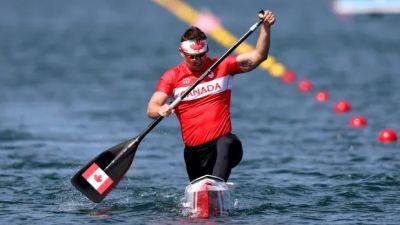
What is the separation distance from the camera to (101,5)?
11694 cm

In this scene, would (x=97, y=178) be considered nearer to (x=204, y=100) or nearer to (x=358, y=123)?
(x=204, y=100)

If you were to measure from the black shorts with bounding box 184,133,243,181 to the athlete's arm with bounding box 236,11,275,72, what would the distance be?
0.89m

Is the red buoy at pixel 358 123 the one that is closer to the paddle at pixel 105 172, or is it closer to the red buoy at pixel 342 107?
the red buoy at pixel 342 107

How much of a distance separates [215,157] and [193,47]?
139 centimetres

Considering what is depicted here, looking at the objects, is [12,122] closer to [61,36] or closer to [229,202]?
[229,202]

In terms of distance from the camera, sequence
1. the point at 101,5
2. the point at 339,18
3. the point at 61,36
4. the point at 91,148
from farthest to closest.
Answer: the point at 101,5 → the point at 339,18 → the point at 61,36 → the point at 91,148

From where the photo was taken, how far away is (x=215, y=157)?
47.9 ft

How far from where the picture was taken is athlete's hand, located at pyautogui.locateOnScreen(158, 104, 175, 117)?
563 inches

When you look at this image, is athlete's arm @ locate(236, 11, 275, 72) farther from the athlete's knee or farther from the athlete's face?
the athlete's knee

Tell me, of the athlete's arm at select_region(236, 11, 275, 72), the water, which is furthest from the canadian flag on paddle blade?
the athlete's arm at select_region(236, 11, 275, 72)

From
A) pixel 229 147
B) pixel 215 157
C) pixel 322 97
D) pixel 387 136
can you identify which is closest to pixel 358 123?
pixel 387 136

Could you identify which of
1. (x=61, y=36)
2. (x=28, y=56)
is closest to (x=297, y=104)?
(x=28, y=56)

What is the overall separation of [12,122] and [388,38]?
3466 centimetres

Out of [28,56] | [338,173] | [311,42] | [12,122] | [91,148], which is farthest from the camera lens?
[311,42]
